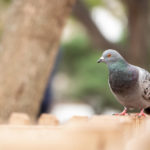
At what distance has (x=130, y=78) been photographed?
5.64ft

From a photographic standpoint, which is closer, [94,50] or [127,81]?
[127,81]

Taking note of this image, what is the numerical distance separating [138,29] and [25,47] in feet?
6.70

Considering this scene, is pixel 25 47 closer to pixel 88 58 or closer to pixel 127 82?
pixel 127 82

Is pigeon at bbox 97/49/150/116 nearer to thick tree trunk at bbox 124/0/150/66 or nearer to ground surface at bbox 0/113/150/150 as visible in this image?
ground surface at bbox 0/113/150/150

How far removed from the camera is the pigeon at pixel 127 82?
1.66 meters

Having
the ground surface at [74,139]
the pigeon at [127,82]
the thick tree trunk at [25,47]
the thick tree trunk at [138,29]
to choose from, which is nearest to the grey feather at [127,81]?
the pigeon at [127,82]

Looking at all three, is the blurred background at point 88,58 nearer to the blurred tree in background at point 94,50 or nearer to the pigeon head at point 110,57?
the blurred tree in background at point 94,50

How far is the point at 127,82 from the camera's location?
172cm

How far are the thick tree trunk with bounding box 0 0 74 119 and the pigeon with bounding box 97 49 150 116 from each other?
1655 millimetres

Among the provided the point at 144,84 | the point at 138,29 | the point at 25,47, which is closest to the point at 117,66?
the point at 144,84

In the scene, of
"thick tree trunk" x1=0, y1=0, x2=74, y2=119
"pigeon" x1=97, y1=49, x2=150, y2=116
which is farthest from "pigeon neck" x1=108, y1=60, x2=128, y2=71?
"thick tree trunk" x1=0, y1=0, x2=74, y2=119

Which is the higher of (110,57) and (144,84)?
(110,57)

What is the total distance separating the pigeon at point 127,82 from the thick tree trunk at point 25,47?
5.43 feet

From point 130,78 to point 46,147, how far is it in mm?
1372
